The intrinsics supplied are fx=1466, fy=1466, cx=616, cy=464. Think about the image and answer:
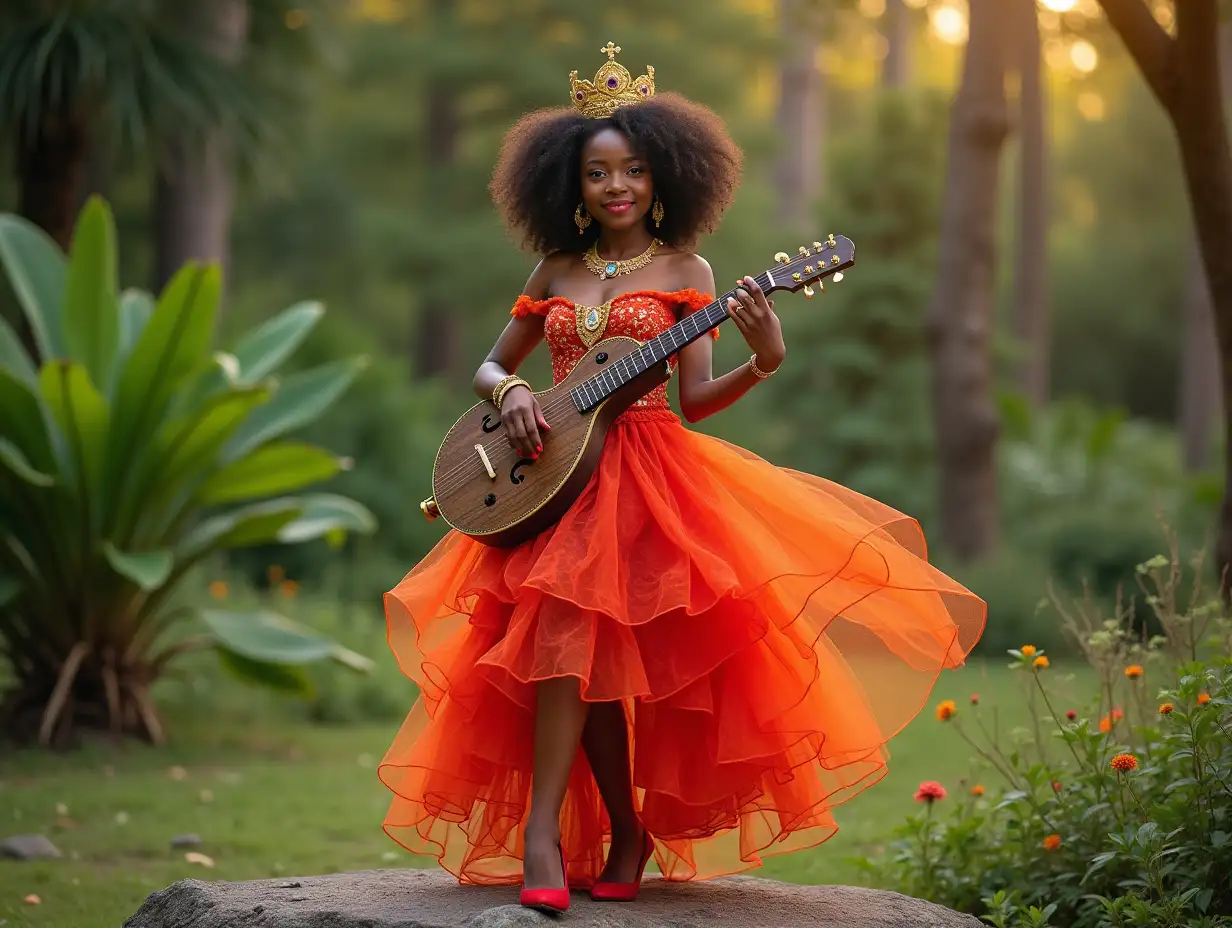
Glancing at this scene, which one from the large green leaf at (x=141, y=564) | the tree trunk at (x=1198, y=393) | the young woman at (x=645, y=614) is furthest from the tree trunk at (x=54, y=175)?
the tree trunk at (x=1198, y=393)

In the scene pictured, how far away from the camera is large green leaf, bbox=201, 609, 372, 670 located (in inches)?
269

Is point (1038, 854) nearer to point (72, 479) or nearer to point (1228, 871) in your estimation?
point (1228, 871)

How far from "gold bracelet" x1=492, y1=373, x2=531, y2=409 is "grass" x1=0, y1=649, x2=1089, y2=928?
1.43 metres

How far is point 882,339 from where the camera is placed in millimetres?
13898

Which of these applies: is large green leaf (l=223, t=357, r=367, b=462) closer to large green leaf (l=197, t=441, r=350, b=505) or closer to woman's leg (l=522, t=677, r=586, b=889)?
large green leaf (l=197, t=441, r=350, b=505)

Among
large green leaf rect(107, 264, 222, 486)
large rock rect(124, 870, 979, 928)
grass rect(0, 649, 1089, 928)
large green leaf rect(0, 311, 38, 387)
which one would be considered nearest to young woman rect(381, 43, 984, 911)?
large rock rect(124, 870, 979, 928)

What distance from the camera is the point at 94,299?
A: 682cm

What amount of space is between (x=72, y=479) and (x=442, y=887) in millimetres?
3682

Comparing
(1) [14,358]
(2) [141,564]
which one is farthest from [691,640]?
(1) [14,358]

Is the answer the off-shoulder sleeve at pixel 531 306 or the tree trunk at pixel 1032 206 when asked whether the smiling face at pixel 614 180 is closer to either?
the off-shoulder sleeve at pixel 531 306

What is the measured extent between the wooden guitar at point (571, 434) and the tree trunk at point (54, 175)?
5.26m

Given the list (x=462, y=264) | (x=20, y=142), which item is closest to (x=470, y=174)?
(x=462, y=264)

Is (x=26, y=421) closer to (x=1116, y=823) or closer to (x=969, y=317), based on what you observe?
(x=1116, y=823)

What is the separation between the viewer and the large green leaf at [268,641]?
6.84m
